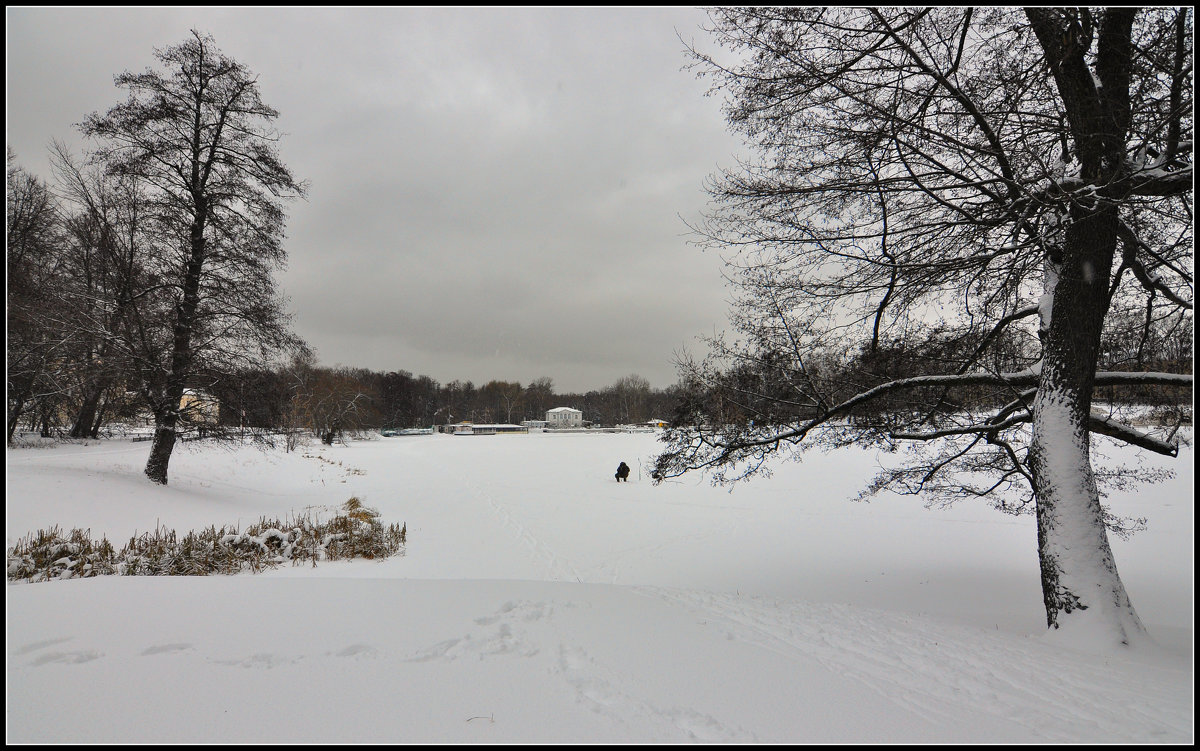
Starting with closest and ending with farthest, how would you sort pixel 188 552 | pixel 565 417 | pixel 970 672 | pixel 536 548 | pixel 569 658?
1. pixel 569 658
2. pixel 970 672
3. pixel 188 552
4. pixel 536 548
5. pixel 565 417

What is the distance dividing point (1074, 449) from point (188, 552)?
36.8 ft

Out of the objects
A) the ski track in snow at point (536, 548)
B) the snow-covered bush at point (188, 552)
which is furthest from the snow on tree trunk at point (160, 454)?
the ski track in snow at point (536, 548)

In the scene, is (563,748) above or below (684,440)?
below

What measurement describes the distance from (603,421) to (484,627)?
105824mm

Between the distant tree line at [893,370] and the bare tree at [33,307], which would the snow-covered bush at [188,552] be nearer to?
the bare tree at [33,307]

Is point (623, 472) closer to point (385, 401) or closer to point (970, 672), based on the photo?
point (970, 672)

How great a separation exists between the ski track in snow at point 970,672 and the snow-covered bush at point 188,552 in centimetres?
650

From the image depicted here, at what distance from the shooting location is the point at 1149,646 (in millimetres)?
4516

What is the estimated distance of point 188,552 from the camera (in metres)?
7.20

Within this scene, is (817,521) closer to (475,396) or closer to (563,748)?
(563,748)

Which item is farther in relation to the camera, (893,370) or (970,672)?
(893,370)

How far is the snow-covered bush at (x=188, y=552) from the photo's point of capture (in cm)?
651

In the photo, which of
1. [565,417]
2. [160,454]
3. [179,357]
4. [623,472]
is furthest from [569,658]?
[565,417]

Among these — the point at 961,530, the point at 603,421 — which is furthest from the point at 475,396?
the point at 961,530
